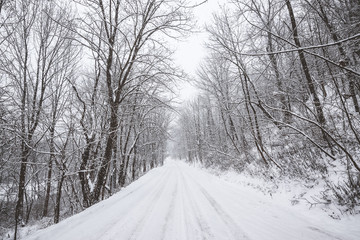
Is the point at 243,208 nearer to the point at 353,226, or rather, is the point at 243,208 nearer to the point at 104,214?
the point at 353,226

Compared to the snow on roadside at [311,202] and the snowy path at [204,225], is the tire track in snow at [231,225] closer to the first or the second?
the snowy path at [204,225]

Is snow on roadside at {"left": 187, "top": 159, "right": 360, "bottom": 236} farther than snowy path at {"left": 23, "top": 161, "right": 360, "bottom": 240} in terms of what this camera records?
Yes

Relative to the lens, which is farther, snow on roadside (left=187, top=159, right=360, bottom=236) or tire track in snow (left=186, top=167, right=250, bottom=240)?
snow on roadside (left=187, top=159, right=360, bottom=236)

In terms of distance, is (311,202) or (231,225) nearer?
(231,225)

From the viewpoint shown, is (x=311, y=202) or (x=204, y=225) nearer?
(x=204, y=225)

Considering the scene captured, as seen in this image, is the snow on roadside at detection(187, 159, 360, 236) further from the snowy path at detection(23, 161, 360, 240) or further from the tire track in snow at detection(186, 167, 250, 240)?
the tire track in snow at detection(186, 167, 250, 240)

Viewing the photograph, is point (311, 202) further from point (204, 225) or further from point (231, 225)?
point (204, 225)

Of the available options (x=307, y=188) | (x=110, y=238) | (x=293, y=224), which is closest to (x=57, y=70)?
(x=110, y=238)

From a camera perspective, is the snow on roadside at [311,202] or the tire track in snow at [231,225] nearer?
the tire track in snow at [231,225]

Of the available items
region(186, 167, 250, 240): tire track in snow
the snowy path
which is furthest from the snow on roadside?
region(186, 167, 250, 240): tire track in snow

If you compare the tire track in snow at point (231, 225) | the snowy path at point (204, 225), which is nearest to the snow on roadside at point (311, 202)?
the snowy path at point (204, 225)

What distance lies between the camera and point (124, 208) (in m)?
4.44

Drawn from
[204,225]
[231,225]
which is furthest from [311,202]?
[204,225]

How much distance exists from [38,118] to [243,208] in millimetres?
7475
